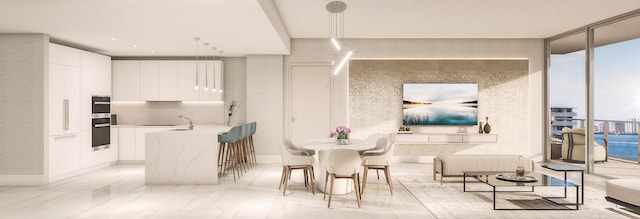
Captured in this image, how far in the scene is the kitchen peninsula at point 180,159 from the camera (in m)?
5.48

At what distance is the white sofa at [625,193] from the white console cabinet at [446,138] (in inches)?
131

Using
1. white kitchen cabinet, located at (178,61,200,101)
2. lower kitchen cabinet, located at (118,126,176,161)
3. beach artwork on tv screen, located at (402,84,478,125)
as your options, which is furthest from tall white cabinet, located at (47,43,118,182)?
beach artwork on tv screen, located at (402,84,478,125)

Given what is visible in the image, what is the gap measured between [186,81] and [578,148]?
7.93 meters

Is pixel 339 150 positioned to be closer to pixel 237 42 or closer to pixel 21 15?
pixel 237 42

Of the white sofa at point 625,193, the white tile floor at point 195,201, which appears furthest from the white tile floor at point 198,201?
the white sofa at point 625,193

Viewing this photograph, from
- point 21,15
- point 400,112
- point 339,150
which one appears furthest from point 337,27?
point 21,15

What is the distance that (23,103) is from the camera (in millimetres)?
5539

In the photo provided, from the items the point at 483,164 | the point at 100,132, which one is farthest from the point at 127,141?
the point at 483,164

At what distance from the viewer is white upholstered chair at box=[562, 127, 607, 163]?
25.2 ft

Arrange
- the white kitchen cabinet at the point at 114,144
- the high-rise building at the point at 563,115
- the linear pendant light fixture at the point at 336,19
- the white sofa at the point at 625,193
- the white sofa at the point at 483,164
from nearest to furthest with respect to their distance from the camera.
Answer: the white sofa at the point at 625,193
the linear pendant light fixture at the point at 336,19
the white sofa at the point at 483,164
the white kitchen cabinet at the point at 114,144
the high-rise building at the point at 563,115

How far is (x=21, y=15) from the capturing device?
4.47 meters

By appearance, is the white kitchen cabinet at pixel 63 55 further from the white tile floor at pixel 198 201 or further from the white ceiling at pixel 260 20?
the white tile floor at pixel 198 201

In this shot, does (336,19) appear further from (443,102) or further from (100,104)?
(100,104)

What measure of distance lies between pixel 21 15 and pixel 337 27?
14.3ft
